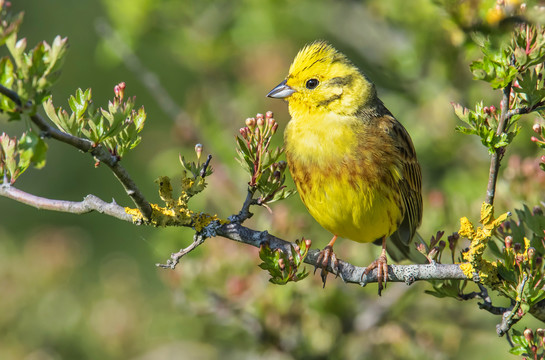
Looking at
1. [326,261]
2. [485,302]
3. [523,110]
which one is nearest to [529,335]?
[485,302]

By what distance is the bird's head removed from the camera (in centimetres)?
388

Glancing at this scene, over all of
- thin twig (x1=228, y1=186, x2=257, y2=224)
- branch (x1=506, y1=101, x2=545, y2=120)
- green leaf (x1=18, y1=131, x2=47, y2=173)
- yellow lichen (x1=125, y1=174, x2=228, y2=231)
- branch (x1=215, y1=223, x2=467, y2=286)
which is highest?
green leaf (x1=18, y1=131, x2=47, y2=173)

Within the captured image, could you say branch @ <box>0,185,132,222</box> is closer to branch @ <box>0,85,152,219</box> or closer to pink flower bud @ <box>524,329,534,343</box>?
branch @ <box>0,85,152,219</box>

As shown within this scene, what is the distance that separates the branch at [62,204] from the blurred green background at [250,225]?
1.73 meters

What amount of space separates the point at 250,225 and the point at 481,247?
2.77 metres

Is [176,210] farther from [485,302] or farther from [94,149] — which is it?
[485,302]

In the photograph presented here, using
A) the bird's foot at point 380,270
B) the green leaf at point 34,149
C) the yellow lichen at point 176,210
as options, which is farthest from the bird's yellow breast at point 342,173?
the green leaf at point 34,149

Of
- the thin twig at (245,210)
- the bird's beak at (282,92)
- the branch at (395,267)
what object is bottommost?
the branch at (395,267)

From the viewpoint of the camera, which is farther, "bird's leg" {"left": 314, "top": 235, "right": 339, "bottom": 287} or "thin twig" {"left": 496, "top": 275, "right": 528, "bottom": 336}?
"bird's leg" {"left": 314, "top": 235, "right": 339, "bottom": 287}

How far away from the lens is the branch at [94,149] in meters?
2.14

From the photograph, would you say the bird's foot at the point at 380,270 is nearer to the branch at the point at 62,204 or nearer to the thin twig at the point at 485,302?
the thin twig at the point at 485,302

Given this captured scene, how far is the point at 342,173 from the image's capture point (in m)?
3.62

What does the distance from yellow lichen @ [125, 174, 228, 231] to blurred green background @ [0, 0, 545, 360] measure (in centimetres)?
154

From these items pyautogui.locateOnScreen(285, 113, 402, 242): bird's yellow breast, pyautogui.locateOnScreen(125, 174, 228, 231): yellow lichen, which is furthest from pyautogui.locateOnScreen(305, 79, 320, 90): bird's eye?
pyautogui.locateOnScreen(125, 174, 228, 231): yellow lichen
